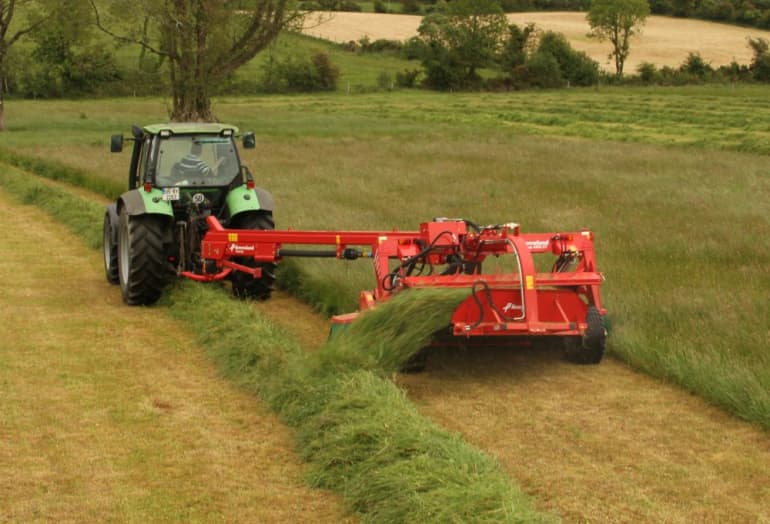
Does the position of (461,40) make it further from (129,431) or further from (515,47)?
(129,431)

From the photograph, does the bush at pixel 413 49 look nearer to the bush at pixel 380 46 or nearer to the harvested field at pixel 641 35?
the bush at pixel 380 46

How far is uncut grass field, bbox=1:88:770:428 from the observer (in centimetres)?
892

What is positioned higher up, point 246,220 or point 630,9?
point 630,9

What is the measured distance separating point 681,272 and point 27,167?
60.8 ft

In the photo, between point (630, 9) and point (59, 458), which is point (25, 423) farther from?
point (630, 9)

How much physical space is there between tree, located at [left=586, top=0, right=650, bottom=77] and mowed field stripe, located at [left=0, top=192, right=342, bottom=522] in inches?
2708

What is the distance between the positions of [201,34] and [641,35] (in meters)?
53.4

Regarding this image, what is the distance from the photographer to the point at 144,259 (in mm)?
10703

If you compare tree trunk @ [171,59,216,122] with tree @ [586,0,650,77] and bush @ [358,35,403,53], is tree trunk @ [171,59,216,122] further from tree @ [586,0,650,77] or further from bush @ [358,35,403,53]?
bush @ [358,35,403,53]

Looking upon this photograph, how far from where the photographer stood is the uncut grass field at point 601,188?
892 centimetres

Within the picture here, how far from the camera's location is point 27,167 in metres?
25.8

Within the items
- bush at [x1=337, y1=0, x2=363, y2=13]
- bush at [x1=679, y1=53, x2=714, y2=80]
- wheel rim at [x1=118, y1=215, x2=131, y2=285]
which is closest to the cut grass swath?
wheel rim at [x1=118, y1=215, x2=131, y2=285]

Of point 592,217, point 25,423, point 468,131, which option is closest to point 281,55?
point 468,131

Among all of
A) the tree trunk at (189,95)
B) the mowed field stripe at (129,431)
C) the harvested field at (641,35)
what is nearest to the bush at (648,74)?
the harvested field at (641,35)
